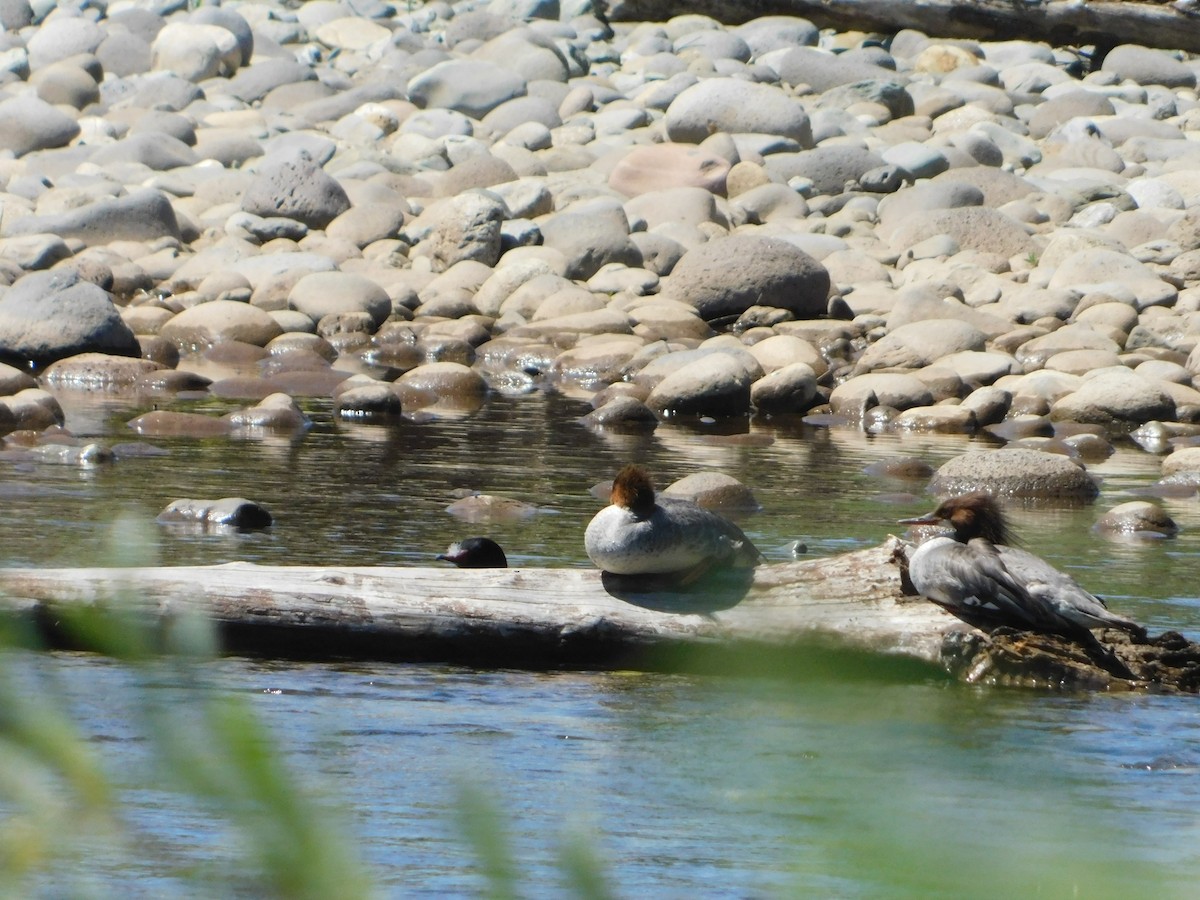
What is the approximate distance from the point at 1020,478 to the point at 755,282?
281 inches

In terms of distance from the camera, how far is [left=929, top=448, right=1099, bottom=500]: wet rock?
11953 millimetres

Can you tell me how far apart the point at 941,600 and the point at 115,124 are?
2262cm

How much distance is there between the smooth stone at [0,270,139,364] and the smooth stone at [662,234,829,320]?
19.5ft

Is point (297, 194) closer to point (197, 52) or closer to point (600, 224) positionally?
point (600, 224)

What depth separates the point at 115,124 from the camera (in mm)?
26703

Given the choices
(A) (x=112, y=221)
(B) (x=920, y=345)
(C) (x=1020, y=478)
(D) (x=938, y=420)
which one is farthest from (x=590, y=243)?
(C) (x=1020, y=478)

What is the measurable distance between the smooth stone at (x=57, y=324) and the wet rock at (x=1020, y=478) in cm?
842

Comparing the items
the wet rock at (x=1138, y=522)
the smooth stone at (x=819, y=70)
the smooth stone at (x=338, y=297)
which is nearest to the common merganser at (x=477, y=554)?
the wet rock at (x=1138, y=522)

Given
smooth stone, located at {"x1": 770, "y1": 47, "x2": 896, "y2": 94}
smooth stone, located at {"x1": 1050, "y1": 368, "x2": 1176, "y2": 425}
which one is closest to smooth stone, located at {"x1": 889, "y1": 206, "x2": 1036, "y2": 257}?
smooth stone, located at {"x1": 1050, "y1": 368, "x2": 1176, "y2": 425}

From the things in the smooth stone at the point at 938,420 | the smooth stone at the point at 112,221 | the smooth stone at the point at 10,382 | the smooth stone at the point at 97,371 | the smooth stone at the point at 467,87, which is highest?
the smooth stone at the point at 467,87

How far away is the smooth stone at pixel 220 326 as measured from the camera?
1786 cm

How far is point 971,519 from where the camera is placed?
261 inches

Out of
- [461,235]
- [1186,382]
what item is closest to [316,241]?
[461,235]

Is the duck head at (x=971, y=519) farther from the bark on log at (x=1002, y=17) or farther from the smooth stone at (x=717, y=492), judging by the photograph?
the bark on log at (x=1002, y=17)
